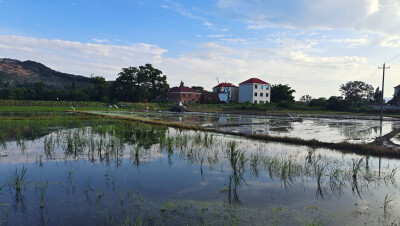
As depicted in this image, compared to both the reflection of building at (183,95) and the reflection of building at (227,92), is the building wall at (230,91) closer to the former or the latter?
the reflection of building at (227,92)

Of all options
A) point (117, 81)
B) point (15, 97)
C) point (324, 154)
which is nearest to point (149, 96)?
point (117, 81)

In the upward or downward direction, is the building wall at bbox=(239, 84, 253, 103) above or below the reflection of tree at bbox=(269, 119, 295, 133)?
above

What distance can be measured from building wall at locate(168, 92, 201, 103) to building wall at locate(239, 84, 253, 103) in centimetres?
1033

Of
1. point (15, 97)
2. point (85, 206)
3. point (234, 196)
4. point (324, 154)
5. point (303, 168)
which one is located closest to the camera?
point (85, 206)

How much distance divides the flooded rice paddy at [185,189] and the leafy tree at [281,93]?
54143mm

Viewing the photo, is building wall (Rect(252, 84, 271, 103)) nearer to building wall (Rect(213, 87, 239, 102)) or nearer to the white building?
the white building

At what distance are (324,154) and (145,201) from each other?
26.5 ft

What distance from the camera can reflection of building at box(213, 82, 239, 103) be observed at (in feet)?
214

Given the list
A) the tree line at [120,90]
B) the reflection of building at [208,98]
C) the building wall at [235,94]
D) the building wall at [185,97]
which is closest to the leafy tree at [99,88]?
the tree line at [120,90]

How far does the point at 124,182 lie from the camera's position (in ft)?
21.9

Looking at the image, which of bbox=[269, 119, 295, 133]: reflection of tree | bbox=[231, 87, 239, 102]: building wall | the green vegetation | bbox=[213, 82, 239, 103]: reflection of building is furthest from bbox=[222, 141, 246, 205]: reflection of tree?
bbox=[231, 87, 239, 102]: building wall

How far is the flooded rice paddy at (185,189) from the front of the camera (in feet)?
15.9

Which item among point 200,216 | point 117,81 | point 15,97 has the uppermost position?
point 117,81

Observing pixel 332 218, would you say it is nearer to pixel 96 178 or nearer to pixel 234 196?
pixel 234 196
